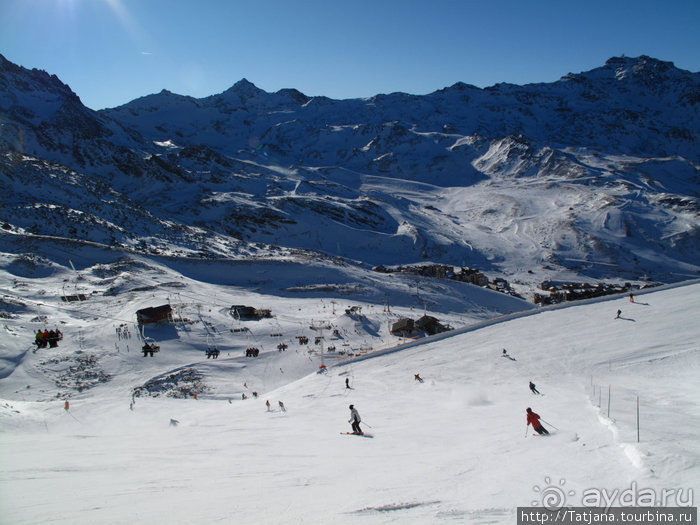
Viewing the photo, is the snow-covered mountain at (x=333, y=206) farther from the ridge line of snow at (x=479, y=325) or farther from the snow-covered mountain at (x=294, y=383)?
the ridge line of snow at (x=479, y=325)

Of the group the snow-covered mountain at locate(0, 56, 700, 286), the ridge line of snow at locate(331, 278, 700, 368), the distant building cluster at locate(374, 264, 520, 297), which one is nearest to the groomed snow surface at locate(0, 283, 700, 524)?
the ridge line of snow at locate(331, 278, 700, 368)

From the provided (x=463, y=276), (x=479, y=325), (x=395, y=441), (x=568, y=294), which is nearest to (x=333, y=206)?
(x=463, y=276)

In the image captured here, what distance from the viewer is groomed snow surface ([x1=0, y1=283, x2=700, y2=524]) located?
666cm

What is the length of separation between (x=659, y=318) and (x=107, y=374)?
115 ft

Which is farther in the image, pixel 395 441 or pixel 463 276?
pixel 463 276

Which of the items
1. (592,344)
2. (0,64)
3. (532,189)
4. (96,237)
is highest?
(0,64)

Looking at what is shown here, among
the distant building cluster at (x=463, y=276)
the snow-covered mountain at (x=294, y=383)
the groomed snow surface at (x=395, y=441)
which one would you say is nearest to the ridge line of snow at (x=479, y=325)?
the snow-covered mountain at (x=294, y=383)

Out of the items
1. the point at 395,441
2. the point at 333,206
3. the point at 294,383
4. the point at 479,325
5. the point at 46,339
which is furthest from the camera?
the point at 333,206

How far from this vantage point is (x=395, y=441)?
1161cm

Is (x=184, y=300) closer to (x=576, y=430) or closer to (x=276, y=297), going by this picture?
(x=276, y=297)

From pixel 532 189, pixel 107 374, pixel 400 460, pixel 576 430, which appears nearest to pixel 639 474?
pixel 576 430

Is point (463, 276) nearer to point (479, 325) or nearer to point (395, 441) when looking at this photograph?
point (479, 325)

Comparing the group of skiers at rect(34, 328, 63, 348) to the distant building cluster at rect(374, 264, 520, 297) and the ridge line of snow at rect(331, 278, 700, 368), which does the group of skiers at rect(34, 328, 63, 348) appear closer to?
the ridge line of snow at rect(331, 278, 700, 368)

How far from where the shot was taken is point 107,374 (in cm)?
2678
